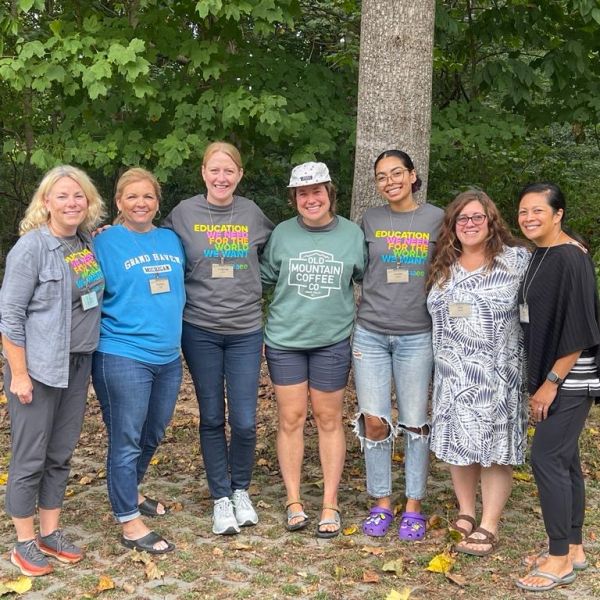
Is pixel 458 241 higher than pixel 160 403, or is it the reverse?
pixel 458 241

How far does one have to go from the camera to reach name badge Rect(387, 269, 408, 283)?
4336 millimetres

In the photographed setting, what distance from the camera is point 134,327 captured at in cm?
416

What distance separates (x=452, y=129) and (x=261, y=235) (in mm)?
3885

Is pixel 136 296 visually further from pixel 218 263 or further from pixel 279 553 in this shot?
pixel 279 553

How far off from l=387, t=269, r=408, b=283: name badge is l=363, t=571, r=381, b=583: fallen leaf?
1493 millimetres

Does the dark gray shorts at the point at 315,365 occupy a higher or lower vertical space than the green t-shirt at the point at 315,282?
lower

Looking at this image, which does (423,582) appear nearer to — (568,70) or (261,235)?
(261,235)

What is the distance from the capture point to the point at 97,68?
6148 mm

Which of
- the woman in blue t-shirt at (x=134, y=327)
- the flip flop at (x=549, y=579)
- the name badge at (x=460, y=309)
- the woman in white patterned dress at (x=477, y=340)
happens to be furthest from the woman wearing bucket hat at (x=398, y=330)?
the woman in blue t-shirt at (x=134, y=327)

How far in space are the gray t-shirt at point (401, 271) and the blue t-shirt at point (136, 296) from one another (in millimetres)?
1059

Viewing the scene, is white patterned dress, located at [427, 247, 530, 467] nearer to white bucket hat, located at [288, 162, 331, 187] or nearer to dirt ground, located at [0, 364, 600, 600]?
dirt ground, located at [0, 364, 600, 600]

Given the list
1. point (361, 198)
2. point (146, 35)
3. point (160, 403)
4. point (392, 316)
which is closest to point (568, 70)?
point (361, 198)

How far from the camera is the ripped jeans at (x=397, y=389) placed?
173 inches

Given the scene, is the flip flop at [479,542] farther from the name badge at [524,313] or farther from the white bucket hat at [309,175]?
the white bucket hat at [309,175]
